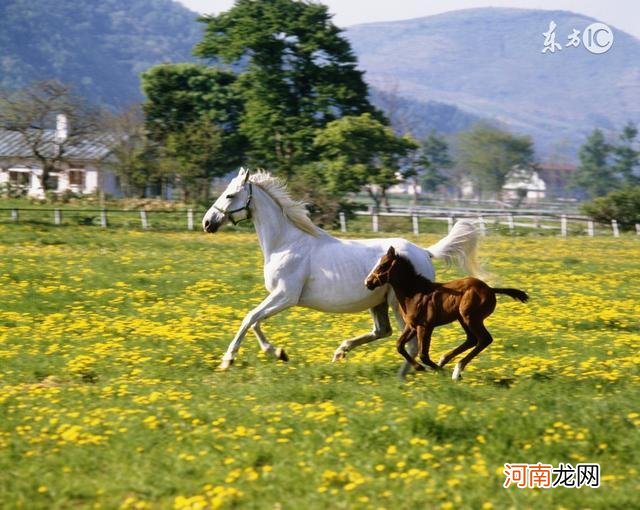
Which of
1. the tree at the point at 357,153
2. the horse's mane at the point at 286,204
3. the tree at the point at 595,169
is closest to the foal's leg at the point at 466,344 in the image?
the horse's mane at the point at 286,204

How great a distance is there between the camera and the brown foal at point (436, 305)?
1030 cm

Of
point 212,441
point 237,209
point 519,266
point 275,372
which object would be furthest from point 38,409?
point 519,266

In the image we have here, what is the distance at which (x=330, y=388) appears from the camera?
32.1 ft

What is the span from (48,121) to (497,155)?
356ft

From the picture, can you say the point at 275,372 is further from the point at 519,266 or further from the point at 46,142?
the point at 46,142

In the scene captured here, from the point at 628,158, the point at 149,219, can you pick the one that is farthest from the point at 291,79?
the point at 628,158

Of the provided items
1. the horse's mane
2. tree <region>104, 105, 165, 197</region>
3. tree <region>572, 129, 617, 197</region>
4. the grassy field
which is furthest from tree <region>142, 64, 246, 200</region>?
tree <region>572, 129, 617, 197</region>

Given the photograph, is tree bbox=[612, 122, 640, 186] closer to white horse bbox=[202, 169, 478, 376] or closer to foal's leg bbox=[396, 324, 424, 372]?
white horse bbox=[202, 169, 478, 376]

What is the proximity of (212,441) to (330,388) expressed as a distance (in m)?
1.97

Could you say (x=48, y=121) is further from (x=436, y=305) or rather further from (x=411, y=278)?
(x=436, y=305)

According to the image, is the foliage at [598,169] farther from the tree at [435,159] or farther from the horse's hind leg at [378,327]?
the horse's hind leg at [378,327]

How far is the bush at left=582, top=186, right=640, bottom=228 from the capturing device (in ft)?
162

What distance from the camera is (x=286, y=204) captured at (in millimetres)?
11992

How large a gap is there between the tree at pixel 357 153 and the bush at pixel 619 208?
11688 mm
